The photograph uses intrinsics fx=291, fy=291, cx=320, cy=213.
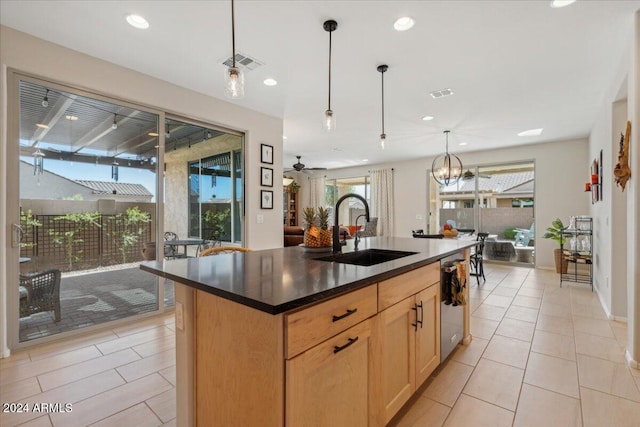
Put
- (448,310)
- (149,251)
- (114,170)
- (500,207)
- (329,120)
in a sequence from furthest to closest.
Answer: (500,207)
(149,251)
(114,170)
(329,120)
(448,310)

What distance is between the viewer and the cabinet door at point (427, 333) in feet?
5.74

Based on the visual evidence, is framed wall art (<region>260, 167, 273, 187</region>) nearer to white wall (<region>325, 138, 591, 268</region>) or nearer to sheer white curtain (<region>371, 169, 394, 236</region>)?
sheer white curtain (<region>371, 169, 394, 236</region>)

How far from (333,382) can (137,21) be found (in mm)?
2896


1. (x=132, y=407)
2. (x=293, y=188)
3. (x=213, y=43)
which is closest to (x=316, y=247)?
(x=132, y=407)

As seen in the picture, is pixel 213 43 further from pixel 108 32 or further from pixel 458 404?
pixel 458 404

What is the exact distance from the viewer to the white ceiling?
218 cm

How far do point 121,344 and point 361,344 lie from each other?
2482 mm

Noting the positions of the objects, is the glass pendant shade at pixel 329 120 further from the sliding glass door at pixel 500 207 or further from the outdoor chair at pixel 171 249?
the sliding glass door at pixel 500 207

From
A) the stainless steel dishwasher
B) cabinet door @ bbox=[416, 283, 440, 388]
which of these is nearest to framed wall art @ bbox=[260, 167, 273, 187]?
the stainless steel dishwasher

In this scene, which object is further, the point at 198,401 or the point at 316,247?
the point at 316,247

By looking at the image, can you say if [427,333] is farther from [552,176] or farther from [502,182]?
[502,182]

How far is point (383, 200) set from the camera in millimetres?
8547

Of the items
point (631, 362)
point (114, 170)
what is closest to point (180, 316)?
point (114, 170)

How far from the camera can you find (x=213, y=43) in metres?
2.63
